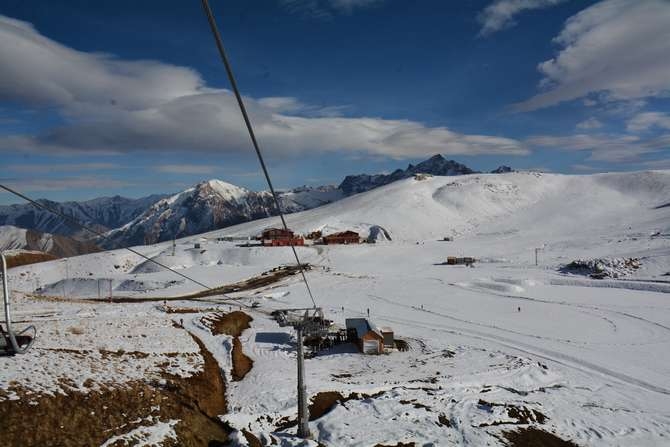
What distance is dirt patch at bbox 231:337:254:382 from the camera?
96.5 ft

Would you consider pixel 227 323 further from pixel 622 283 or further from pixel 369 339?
pixel 622 283

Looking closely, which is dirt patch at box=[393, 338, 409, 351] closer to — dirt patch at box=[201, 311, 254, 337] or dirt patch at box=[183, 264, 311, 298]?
dirt patch at box=[201, 311, 254, 337]

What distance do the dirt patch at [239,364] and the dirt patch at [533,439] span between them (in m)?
17.8

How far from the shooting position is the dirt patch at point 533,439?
859 inches

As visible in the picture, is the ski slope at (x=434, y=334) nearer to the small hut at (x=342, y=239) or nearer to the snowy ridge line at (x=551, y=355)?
the snowy ridge line at (x=551, y=355)

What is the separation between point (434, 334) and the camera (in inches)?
1745

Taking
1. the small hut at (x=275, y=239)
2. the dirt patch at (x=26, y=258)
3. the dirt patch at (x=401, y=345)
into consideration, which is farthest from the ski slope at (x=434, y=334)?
the dirt patch at (x=26, y=258)

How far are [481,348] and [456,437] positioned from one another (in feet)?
60.6

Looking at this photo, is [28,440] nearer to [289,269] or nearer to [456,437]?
[456,437]

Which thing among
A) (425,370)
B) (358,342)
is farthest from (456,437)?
(358,342)

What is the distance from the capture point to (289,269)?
9050cm

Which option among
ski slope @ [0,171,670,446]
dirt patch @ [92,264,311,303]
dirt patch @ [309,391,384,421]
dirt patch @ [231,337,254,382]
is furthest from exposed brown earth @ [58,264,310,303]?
dirt patch @ [309,391,384,421]

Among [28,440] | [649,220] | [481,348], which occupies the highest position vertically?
[649,220]

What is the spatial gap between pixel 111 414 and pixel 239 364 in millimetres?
13865
